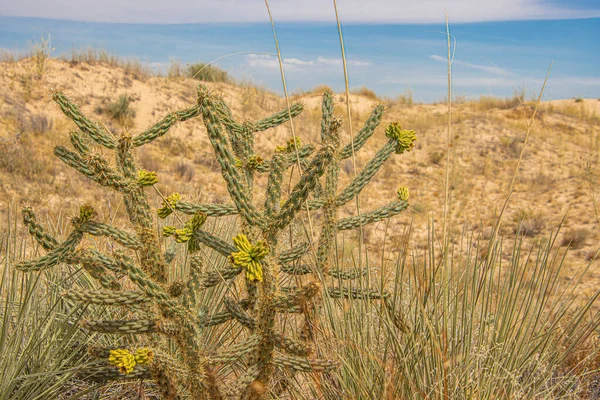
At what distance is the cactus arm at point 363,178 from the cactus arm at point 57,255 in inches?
48.8

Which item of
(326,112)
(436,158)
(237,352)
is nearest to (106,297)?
(237,352)

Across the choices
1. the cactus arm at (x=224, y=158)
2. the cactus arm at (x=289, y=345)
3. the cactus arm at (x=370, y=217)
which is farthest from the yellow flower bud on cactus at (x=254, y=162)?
the cactus arm at (x=289, y=345)

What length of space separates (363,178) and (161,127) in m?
1.06

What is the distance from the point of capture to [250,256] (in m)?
1.84

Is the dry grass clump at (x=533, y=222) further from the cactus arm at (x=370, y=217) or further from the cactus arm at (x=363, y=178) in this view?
the cactus arm at (x=363, y=178)

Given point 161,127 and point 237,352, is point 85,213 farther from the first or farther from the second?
point 237,352

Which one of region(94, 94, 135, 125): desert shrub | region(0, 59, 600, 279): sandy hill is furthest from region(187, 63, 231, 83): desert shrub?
region(94, 94, 135, 125): desert shrub

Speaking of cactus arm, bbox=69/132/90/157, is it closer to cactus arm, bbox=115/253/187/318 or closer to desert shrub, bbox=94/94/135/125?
cactus arm, bbox=115/253/187/318

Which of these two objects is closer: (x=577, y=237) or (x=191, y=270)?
(x=191, y=270)

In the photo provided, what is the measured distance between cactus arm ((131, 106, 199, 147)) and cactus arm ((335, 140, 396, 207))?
839 mm

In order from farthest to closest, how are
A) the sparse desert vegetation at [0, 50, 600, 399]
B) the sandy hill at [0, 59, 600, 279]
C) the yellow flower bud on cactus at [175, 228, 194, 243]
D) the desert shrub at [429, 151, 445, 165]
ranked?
the desert shrub at [429, 151, 445, 165] → the sandy hill at [0, 59, 600, 279] → the yellow flower bud on cactus at [175, 228, 194, 243] → the sparse desert vegetation at [0, 50, 600, 399]

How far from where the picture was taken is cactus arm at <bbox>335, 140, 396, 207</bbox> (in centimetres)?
260

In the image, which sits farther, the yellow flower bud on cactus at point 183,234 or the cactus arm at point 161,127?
the cactus arm at point 161,127

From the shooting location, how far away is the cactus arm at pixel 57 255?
2.25m
